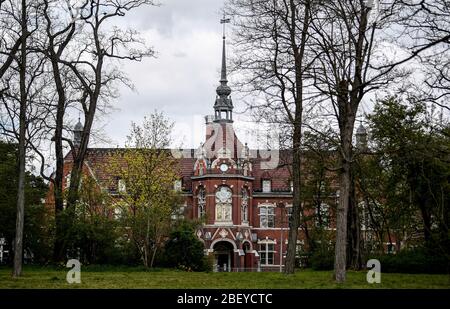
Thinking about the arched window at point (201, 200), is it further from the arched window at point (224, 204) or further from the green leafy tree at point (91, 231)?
the green leafy tree at point (91, 231)

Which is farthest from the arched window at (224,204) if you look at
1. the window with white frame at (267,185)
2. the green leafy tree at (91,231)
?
the green leafy tree at (91,231)

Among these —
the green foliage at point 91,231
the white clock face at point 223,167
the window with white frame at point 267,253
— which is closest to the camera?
the green foliage at point 91,231

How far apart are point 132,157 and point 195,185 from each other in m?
20.8

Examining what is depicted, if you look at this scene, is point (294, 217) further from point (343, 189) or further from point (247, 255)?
point (247, 255)

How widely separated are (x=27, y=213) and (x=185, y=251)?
9.17 meters

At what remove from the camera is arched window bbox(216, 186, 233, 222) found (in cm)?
5750

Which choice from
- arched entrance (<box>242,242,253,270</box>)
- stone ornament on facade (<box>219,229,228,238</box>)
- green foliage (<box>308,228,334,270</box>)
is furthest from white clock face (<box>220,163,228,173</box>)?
green foliage (<box>308,228,334,270</box>)

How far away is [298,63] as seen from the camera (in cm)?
2334

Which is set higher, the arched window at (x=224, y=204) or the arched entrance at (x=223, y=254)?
the arched window at (x=224, y=204)

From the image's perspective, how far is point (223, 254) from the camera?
191ft

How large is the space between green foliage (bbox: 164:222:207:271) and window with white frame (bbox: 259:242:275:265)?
2415 centimetres

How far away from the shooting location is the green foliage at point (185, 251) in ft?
118

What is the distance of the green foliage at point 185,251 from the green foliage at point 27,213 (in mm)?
7033

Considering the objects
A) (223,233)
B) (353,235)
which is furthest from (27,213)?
(223,233)
